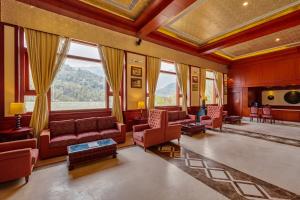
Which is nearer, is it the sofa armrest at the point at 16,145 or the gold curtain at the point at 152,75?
the sofa armrest at the point at 16,145

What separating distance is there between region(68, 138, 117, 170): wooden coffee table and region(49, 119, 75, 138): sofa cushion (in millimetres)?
1016

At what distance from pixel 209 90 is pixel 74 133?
847 cm

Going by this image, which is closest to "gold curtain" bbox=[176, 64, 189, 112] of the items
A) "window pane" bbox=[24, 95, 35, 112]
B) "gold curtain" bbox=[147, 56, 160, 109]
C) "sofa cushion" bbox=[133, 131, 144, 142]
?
"gold curtain" bbox=[147, 56, 160, 109]

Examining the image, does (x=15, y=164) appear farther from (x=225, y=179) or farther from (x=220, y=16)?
(x=220, y=16)

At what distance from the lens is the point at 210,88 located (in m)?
9.79

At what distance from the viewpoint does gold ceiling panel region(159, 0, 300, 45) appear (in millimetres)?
3962

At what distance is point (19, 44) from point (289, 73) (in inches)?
467

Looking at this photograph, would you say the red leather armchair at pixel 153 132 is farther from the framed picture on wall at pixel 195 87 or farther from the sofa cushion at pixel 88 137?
the framed picture on wall at pixel 195 87

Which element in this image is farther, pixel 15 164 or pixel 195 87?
pixel 195 87

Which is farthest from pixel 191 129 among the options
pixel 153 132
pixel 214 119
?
pixel 153 132

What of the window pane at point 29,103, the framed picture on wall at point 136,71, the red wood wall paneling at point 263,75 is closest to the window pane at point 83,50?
the framed picture on wall at point 136,71

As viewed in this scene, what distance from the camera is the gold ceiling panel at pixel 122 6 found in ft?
12.7

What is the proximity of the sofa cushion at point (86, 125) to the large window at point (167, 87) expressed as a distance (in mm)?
3105

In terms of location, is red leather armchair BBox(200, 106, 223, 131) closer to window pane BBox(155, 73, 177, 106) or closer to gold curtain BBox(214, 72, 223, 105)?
window pane BBox(155, 73, 177, 106)
